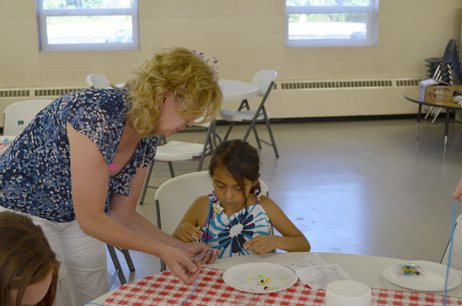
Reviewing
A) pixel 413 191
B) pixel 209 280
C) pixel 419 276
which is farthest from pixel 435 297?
pixel 413 191

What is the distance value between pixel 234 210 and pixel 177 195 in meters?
0.29

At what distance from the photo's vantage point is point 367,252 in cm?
365

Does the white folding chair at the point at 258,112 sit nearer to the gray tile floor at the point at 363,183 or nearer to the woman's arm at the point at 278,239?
the gray tile floor at the point at 363,183

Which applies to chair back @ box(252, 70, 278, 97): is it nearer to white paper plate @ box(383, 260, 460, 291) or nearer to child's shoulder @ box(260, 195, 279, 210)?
child's shoulder @ box(260, 195, 279, 210)

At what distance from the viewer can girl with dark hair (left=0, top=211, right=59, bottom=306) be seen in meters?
1.09

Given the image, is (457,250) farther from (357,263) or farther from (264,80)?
(264,80)

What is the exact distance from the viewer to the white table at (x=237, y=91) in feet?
17.0

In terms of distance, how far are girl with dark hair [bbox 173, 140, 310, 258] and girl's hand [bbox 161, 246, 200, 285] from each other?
20.7 inches

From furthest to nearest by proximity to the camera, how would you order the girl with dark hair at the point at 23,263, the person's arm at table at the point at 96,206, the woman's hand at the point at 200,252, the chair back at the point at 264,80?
1. the chair back at the point at 264,80
2. the woman's hand at the point at 200,252
3. the person's arm at table at the point at 96,206
4. the girl with dark hair at the point at 23,263

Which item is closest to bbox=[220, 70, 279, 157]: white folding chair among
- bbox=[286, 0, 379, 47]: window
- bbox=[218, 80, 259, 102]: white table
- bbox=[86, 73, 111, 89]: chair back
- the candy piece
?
bbox=[218, 80, 259, 102]: white table

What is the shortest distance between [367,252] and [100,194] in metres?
2.38

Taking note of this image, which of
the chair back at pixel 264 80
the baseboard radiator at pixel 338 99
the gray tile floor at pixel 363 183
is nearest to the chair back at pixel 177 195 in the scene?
the gray tile floor at pixel 363 183

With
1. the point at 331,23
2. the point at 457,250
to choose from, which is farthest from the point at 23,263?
the point at 331,23

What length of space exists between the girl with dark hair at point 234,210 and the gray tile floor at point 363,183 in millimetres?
1152
